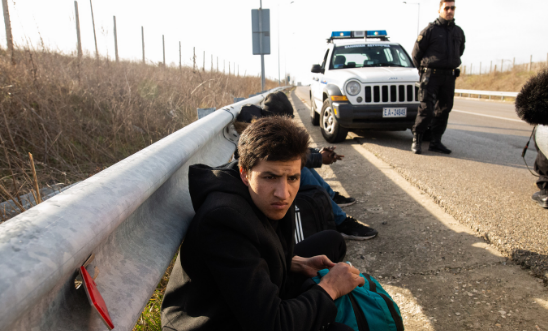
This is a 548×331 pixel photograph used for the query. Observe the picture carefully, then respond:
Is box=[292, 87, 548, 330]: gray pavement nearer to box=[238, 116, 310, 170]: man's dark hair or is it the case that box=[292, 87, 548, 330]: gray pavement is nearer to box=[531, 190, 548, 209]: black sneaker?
box=[531, 190, 548, 209]: black sneaker

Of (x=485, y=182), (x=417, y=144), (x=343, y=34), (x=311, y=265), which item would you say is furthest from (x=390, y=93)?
(x=311, y=265)

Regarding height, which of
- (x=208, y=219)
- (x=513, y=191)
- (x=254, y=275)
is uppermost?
(x=208, y=219)

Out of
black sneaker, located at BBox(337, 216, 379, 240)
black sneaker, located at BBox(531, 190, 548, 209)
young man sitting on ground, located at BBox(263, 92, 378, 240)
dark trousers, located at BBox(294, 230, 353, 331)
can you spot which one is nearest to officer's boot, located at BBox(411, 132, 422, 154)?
black sneaker, located at BBox(531, 190, 548, 209)

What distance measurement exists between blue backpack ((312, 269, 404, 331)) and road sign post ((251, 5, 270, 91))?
10540mm

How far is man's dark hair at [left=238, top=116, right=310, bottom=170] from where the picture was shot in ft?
5.07

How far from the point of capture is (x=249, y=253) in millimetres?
1360

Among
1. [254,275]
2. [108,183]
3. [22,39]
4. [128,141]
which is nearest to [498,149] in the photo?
[128,141]

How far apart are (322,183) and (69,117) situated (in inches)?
138

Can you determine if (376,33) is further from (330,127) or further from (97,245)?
(97,245)

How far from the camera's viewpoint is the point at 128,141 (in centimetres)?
523

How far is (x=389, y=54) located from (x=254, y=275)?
7700 mm

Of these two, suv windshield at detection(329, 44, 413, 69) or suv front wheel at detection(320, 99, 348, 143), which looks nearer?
suv front wheel at detection(320, 99, 348, 143)

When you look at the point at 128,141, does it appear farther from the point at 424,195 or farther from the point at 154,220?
the point at 154,220

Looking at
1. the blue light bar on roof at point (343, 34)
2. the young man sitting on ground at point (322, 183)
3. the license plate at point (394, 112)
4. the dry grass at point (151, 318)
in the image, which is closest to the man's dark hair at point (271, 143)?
the dry grass at point (151, 318)
